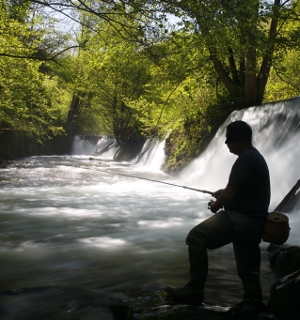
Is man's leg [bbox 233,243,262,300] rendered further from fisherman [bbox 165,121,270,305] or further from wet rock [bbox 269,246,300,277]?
wet rock [bbox 269,246,300,277]

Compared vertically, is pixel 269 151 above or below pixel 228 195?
above

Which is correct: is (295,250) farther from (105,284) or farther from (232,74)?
(232,74)

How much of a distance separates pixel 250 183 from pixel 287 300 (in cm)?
98

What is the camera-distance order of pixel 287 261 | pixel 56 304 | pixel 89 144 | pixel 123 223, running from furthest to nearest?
pixel 89 144, pixel 123 223, pixel 287 261, pixel 56 304

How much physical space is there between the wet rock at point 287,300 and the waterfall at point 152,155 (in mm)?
18201

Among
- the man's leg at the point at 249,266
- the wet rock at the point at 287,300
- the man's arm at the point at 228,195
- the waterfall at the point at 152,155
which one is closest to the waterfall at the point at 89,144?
the waterfall at the point at 152,155

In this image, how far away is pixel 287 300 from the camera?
3.12m

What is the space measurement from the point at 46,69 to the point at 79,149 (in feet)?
30.6

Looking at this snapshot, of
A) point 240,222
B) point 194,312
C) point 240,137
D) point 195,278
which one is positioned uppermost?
point 240,137

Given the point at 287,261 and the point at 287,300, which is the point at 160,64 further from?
the point at 287,300

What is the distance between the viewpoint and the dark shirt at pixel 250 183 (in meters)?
3.36

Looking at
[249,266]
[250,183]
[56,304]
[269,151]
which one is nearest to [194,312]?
[249,266]

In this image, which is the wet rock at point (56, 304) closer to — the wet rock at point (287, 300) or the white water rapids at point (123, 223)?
the white water rapids at point (123, 223)

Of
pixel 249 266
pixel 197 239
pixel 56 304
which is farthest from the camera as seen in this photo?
pixel 56 304
